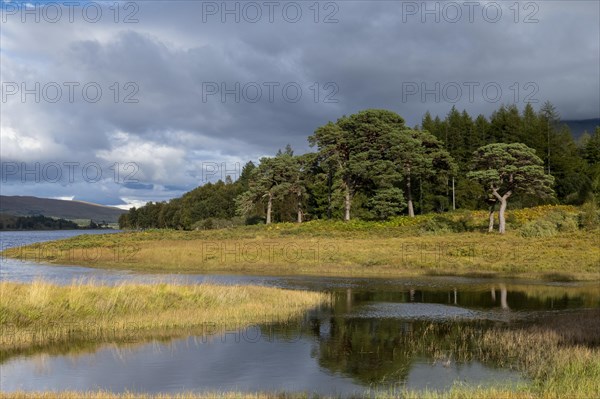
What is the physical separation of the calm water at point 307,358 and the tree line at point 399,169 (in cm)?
3982

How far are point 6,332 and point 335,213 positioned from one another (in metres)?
75.2

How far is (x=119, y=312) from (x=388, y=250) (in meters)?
35.2

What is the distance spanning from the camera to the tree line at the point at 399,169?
8300 centimetres

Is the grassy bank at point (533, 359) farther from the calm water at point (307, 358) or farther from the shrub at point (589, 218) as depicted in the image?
the shrub at point (589, 218)

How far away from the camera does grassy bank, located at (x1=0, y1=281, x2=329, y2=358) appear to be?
21.2 m

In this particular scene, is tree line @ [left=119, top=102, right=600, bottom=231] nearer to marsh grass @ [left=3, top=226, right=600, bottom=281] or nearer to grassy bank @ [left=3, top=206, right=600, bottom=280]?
grassy bank @ [left=3, top=206, right=600, bottom=280]

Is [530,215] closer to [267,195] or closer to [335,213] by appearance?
[335,213]

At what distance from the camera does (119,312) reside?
2425cm

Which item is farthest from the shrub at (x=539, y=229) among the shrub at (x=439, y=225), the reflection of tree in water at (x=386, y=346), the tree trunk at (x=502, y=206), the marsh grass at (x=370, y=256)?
the reflection of tree in water at (x=386, y=346)

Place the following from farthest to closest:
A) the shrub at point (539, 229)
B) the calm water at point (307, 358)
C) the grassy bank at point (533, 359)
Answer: the shrub at point (539, 229) → the calm water at point (307, 358) → the grassy bank at point (533, 359)

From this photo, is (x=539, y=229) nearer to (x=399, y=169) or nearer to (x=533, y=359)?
(x=399, y=169)

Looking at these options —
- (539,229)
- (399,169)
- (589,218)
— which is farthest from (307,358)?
(399,169)

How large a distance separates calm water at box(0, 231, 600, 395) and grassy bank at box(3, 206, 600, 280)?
17206 mm

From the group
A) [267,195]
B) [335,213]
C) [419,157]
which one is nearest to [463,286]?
[419,157]
